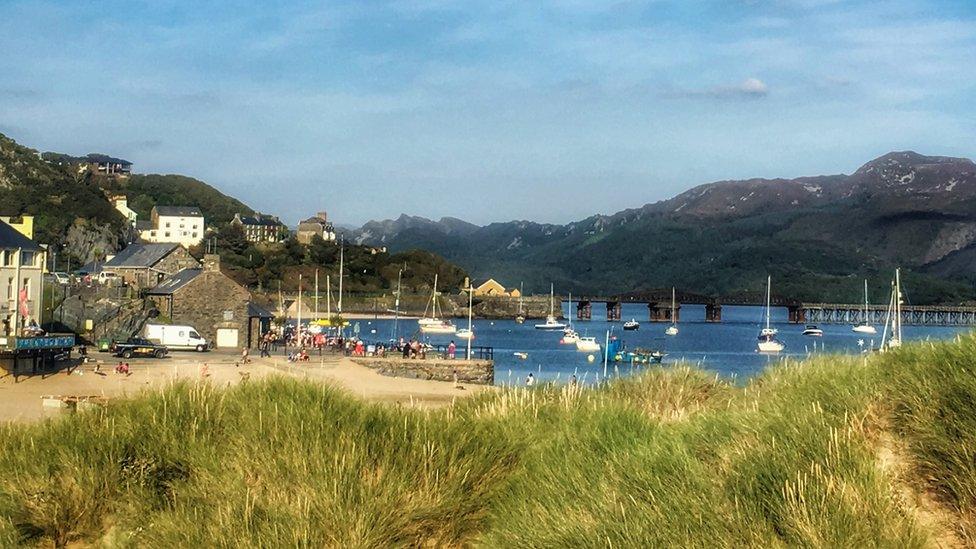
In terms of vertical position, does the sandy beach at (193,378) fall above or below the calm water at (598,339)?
above

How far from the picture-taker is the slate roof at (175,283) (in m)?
53.4

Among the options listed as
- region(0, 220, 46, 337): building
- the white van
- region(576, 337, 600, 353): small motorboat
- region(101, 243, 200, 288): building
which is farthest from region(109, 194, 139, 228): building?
region(0, 220, 46, 337): building

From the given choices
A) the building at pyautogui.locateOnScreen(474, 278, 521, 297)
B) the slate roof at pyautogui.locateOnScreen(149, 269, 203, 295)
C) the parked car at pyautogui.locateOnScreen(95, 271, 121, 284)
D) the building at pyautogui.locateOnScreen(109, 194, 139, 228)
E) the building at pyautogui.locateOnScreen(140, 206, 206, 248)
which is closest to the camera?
the slate roof at pyautogui.locateOnScreen(149, 269, 203, 295)

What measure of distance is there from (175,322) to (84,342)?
5092mm

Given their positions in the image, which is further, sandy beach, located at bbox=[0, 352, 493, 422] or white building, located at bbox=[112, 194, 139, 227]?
white building, located at bbox=[112, 194, 139, 227]

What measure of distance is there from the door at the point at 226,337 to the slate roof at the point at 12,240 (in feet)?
38.9

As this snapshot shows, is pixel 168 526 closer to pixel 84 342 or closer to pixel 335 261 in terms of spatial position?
pixel 84 342

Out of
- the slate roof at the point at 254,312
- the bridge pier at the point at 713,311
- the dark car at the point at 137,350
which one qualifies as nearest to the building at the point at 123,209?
the bridge pier at the point at 713,311

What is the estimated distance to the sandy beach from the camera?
91.7 ft

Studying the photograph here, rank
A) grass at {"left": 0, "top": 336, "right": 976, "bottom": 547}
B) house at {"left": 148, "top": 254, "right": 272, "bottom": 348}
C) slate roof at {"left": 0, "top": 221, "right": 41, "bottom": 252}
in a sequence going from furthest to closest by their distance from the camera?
house at {"left": 148, "top": 254, "right": 272, "bottom": 348}, slate roof at {"left": 0, "top": 221, "right": 41, "bottom": 252}, grass at {"left": 0, "top": 336, "right": 976, "bottom": 547}

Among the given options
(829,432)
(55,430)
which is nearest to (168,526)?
(55,430)

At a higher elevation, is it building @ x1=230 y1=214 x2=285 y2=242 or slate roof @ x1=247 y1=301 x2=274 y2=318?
building @ x1=230 y1=214 x2=285 y2=242

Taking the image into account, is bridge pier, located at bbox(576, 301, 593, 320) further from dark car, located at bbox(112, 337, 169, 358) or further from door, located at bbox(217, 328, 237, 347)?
dark car, located at bbox(112, 337, 169, 358)

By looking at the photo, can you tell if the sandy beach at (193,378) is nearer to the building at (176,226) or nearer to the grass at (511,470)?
the grass at (511,470)
